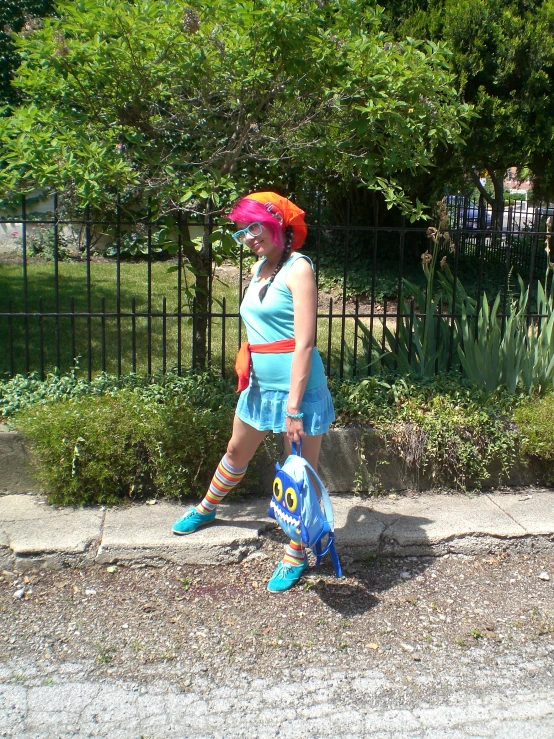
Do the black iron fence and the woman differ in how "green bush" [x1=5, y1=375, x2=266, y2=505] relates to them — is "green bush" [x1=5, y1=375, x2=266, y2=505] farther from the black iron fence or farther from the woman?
the woman

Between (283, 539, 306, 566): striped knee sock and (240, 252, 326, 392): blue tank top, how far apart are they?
0.79 metres

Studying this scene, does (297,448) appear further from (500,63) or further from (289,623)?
(500,63)

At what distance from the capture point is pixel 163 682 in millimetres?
3084

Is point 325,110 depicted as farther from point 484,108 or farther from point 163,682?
point 484,108

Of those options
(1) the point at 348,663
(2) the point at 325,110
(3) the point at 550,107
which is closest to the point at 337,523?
(1) the point at 348,663

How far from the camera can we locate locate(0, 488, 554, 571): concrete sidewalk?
3.94m

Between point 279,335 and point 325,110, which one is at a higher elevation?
point 325,110

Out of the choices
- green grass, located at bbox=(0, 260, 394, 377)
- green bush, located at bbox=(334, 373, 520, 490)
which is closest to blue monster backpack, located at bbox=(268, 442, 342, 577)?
green bush, located at bbox=(334, 373, 520, 490)

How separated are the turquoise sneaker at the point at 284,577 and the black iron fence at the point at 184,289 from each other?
61.7 inches

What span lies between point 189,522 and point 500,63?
735 cm

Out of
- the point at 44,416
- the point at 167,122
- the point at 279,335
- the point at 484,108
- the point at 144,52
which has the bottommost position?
the point at 44,416

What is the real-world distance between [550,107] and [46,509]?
7887mm

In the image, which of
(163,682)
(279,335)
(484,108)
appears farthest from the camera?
(484,108)

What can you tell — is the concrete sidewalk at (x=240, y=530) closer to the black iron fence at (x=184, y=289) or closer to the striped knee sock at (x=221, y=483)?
the striped knee sock at (x=221, y=483)
